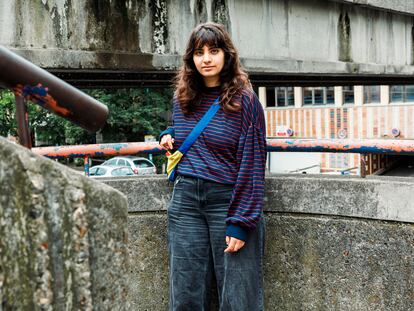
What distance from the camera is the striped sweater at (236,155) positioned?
11.1ft

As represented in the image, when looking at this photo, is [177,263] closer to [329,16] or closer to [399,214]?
[399,214]

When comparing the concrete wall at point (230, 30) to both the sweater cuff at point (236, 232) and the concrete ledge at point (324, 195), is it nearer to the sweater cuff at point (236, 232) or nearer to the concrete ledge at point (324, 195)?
the concrete ledge at point (324, 195)

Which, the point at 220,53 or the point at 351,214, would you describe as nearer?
the point at 220,53

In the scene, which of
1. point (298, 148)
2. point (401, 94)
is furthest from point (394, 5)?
point (401, 94)

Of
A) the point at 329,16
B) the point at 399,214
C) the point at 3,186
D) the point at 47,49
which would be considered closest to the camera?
the point at 3,186

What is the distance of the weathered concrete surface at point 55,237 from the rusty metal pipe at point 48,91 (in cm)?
24

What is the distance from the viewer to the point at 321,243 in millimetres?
4090

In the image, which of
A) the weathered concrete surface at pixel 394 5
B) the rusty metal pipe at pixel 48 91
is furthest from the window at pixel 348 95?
the rusty metal pipe at pixel 48 91

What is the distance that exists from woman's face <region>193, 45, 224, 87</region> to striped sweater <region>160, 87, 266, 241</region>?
11 cm

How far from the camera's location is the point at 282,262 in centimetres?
423

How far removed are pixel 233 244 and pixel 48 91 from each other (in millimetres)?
1673

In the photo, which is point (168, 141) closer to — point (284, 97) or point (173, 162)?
point (173, 162)

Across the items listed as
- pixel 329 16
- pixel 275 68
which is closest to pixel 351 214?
pixel 275 68

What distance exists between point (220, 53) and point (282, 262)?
1.54 meters
